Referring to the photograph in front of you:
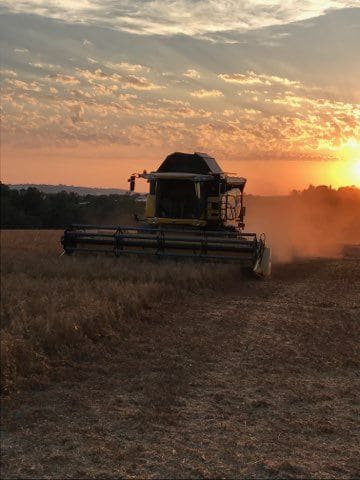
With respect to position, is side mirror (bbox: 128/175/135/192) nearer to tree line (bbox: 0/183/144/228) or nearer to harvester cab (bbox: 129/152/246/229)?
harvester cab (bbox: 129/152/246/229)

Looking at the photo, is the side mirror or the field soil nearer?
the field soil

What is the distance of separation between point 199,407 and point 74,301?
15.5 ft

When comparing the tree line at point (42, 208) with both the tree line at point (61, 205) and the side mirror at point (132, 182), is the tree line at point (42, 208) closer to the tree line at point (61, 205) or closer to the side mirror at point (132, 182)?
the tree line at point (61, 205)

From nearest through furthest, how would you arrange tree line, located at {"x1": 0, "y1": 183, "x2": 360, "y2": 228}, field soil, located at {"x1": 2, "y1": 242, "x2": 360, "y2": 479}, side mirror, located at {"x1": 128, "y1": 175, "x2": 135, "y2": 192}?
field soil, located at {"x1": 2, "y1": 242, "x2": 360, "y2": 479} → side mirror, located at {"x1": 128, "y1": 175, "x2": 135, "y2": 192} → tree line, located at {"x1": 0, "y1": 183, "x2": 360, "y2": 228}

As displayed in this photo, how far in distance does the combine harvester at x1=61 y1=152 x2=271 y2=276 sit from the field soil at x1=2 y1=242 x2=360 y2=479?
5922mm

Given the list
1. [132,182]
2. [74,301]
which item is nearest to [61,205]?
[132,182]

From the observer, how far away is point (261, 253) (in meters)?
15.1

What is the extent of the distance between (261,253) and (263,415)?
33.3ft

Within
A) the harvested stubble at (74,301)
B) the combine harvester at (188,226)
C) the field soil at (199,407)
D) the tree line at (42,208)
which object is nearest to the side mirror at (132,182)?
the combine harvester at (188,226)

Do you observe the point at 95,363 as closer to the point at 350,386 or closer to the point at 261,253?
the point at 350,386

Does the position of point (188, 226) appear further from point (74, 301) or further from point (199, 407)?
point (199, 407)

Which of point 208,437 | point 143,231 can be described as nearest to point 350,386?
point 208,437

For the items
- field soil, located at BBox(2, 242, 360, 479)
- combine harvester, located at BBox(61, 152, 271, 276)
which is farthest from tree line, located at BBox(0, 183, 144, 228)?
field soil, located at BBox(2, 242, 360, 479)

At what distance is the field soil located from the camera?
4.09 meters
